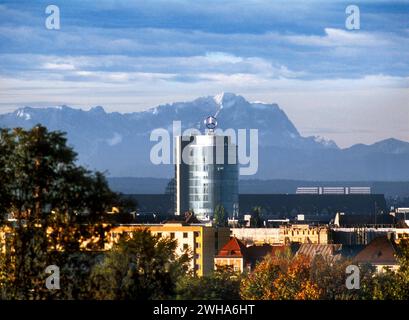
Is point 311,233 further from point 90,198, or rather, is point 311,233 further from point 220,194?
point 90,198

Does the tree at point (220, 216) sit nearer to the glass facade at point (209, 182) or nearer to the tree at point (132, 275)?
the glass facade at point (209, 182)

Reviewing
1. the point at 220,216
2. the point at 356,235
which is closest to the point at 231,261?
the point at 356,235

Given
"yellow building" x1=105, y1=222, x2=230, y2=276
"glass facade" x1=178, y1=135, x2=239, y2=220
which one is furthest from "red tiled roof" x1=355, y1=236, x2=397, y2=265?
"glass facade" x1=178, y1=135, x2=239, y2=220

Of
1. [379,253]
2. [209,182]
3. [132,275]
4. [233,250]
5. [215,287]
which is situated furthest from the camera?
[209,182]

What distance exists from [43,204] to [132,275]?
220cm

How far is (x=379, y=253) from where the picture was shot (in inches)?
3839

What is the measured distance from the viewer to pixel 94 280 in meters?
29.1

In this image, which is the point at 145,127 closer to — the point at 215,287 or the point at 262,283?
the point at 262,283

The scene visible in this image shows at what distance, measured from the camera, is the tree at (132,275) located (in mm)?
28766

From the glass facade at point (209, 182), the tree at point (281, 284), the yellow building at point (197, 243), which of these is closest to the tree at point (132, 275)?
the tree at point (281, 284)

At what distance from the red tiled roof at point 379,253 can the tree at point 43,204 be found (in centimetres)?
6212
